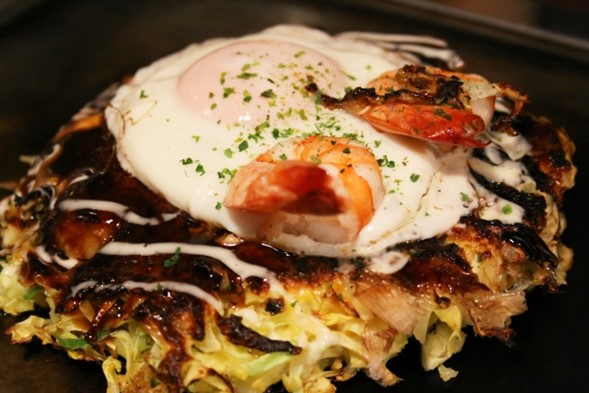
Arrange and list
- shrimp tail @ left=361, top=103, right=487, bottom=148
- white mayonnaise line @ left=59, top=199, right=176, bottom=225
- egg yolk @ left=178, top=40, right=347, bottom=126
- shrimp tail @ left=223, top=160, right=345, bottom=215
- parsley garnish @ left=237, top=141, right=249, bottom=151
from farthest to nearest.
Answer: egg yolk @ left=178, top=40, right=347, bottom=126
parsley garnish @ left=237, top=141, right=249, bottom=151
white mayonnaise line @ left=59, top=199, right=176, bottom=225
shrimp tail @ left=361, top=103, right=487, bottom=148
shrimp tail @ left=223, top=160, right=345, bottom=215

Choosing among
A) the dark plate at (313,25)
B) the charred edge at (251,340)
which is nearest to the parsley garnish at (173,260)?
the charred edge at (251,340)

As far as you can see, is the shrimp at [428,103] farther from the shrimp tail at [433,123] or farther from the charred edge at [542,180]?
the charred edge at [542,180]

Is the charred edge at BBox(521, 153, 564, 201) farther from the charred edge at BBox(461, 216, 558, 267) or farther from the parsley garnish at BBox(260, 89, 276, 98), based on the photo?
the parsley garnish at BBox(260, 89, 276, 98)

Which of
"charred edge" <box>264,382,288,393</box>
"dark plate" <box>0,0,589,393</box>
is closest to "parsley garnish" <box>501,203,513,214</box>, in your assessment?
"dark plate" <box>0,0,589,393</box>

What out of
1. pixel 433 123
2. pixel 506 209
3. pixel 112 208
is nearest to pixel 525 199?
pixel 506 209

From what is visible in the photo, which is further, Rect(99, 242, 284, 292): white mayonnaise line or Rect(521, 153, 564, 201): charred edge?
Rect(521, 153, 564, 201): charred edge

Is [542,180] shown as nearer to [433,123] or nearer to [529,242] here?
[529,242]

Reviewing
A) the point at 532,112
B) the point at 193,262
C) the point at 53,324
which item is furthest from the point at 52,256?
the point at 532,112
